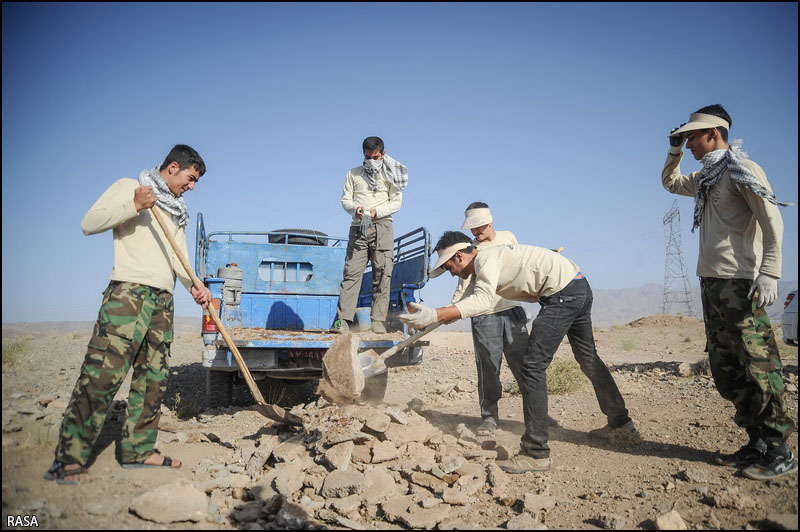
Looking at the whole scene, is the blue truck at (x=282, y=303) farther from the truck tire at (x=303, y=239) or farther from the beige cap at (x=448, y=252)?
the beige cap at (x=448, y=252)

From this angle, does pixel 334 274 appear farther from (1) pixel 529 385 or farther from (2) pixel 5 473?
(2) pixel 5 473

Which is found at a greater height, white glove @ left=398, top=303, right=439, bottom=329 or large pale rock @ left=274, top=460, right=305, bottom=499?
white glove @ left=398, top=303, right=439, bottom=329

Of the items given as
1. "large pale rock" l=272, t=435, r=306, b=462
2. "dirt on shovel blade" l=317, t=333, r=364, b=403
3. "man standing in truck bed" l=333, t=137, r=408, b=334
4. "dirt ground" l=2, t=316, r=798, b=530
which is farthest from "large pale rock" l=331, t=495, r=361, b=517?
"man standing in truck bed" l=333, t=137, r=408, b=334

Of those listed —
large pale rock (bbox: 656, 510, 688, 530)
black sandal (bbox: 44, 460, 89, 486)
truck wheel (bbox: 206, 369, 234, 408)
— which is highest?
black sandal (bbox: 44, 460, 89, 486)

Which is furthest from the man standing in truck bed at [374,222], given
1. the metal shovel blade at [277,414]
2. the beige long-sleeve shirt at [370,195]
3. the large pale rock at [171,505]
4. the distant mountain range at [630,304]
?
the distant mountain range at [630,304]

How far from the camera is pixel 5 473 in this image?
2557 mm

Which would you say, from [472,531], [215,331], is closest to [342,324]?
[215,331]

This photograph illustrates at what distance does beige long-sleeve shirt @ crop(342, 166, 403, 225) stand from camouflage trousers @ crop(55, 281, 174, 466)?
8.11ft

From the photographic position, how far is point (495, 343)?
4430mm

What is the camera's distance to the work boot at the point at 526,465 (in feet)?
11.3

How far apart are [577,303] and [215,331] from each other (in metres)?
3.17

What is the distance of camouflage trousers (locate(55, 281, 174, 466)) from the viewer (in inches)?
112

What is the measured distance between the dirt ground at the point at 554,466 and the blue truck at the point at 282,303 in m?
0.62

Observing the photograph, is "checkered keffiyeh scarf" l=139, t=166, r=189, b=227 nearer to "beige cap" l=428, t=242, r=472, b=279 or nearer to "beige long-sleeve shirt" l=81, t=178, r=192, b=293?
"beige long-sleeve shirt" l=81, t=178, r=192, b=293
